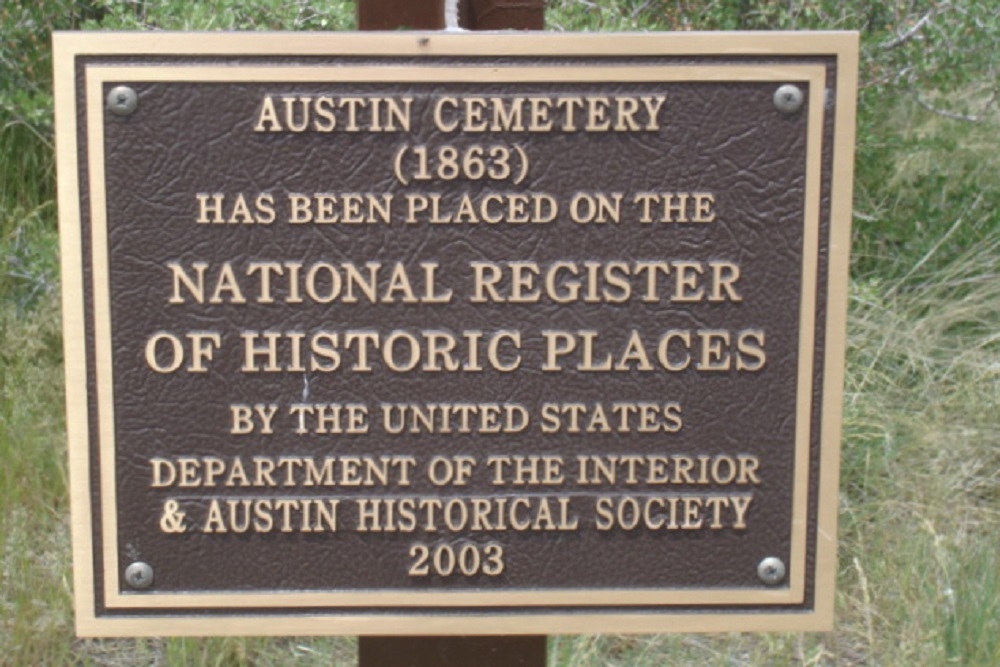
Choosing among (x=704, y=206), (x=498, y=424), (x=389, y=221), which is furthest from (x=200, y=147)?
(x=704, y=206)

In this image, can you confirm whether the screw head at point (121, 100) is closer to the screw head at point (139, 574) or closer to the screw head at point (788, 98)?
the screw head at point (139, 574)

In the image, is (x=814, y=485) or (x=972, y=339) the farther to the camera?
(x=972, y=339)

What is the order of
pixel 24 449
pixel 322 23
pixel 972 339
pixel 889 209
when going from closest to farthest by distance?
1. pixel 24 449
2. pixel 322 23
3. pixel 972 339
4. pixel 889 209

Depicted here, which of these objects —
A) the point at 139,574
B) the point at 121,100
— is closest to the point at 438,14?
the point at 121,100

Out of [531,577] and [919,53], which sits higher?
[919,53]

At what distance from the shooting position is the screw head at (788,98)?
1.97 metres

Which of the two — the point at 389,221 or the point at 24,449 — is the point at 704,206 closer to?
the point at 389,221

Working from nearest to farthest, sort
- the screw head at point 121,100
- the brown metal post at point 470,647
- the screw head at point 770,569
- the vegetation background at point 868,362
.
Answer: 1. the screw head at point 121,100
2. the screw head at point 770,569
3. the brown metal post at point 470,647
4. the vegetation background at point 868,362

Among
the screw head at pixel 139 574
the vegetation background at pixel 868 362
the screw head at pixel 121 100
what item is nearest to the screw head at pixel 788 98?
the screw head at pixel 121 100

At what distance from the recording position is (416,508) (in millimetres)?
2043

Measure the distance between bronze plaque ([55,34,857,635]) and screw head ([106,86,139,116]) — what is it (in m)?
0.01

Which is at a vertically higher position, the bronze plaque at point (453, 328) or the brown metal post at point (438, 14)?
the brown metal post at point (438, 14)

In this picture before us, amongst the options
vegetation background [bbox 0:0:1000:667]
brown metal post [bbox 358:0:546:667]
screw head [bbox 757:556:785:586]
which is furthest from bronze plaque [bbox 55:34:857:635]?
vegetation background [bbox 0:0:1000:667]

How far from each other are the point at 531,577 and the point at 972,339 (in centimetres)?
243
